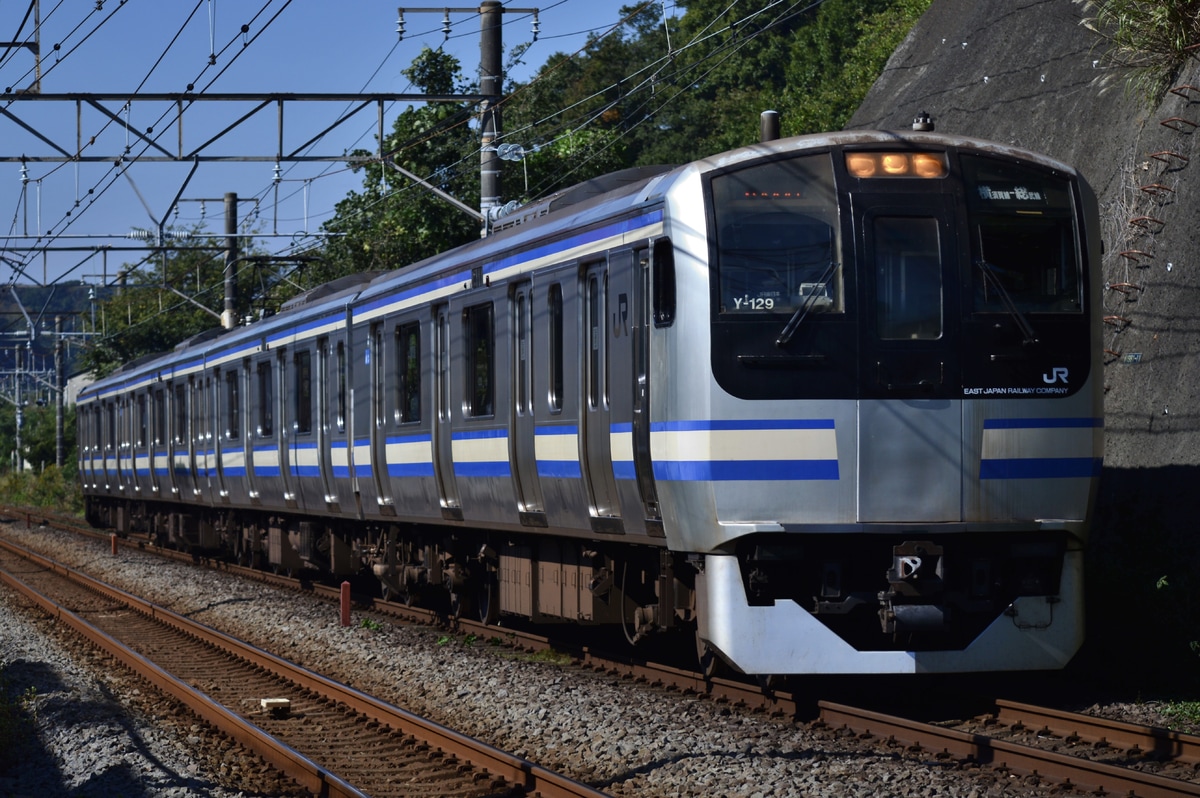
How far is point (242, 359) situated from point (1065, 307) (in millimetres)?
13715

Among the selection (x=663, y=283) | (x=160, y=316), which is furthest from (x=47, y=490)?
(x=663, y=283)

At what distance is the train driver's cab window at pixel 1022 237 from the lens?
345 inches

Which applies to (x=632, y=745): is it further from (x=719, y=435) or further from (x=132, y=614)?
(x=132, y=614)

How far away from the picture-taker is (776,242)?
28.6 feet

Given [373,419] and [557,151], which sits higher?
[557,151]

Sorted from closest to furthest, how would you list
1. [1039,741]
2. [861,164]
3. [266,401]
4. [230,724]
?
[1039,741]
[861,164]
[230,724]
[266,401]

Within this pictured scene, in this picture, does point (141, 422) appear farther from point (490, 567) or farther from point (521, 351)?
point (521, 351)

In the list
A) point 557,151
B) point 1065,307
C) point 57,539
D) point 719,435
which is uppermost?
point 557,151

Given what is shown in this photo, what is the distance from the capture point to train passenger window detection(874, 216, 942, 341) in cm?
863

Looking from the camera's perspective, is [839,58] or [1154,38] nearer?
[1154,38]

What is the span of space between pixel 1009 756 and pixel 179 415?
19115mm

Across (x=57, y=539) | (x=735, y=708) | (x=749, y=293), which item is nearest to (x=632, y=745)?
(x=735, y=708)

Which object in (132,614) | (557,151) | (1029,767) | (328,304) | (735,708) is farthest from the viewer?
(557,151)

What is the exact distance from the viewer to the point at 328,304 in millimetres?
16750
